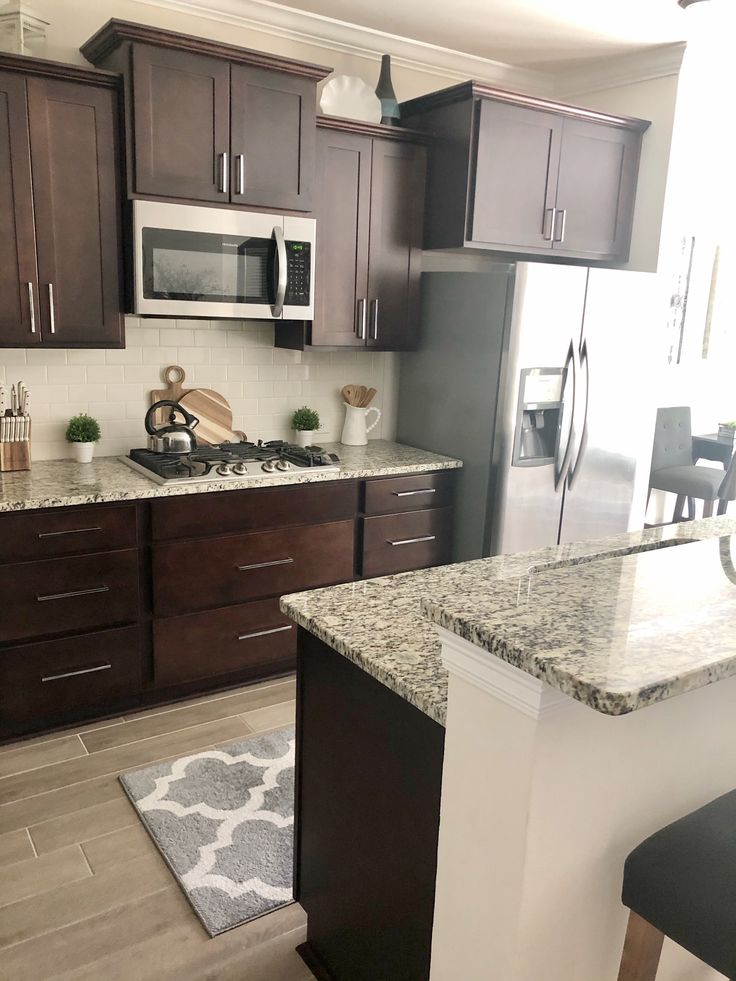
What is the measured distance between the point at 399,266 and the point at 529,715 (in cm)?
292

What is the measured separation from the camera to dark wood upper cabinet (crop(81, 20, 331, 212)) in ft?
9.39

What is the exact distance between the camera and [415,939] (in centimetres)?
149

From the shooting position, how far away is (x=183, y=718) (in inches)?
122

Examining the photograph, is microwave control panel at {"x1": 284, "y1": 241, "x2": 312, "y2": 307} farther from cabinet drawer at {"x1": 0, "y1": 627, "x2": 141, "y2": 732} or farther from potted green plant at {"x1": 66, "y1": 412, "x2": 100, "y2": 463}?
cabinet drawer at {"x1": 0, "y1": 627, "x2": 141, "y2": 732}

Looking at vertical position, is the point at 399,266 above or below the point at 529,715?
above

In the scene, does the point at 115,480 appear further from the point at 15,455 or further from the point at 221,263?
the point at 221,263

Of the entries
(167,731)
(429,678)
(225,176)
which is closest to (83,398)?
(225,176)

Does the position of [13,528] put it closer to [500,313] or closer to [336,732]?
[336,732]

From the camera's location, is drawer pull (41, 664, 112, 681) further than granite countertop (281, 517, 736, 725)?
Yes

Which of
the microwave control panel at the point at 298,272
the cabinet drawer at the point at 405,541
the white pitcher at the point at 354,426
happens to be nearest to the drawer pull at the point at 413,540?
the cabinet drawer at the point at 405,541

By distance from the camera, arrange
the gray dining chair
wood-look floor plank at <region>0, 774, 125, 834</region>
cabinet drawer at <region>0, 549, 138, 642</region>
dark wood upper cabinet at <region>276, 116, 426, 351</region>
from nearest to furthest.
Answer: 1. wood-look floor plank at <region>0, 774, 125, 834</region>
2. cabinet drawer at <region>0, 549, 138, 642</region>
3. dark wood upper cabinet at <region>276, 116, 426, 351</region>
4. the gray dining chair

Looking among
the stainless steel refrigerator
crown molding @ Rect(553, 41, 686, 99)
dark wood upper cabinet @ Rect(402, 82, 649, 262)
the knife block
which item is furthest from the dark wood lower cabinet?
crown molding @ Rect(553, 41, 686, 99)

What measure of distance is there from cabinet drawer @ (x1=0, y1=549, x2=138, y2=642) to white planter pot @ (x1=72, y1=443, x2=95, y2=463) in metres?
0.56

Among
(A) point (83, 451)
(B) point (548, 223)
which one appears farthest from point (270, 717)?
(B) point (548, 223)
